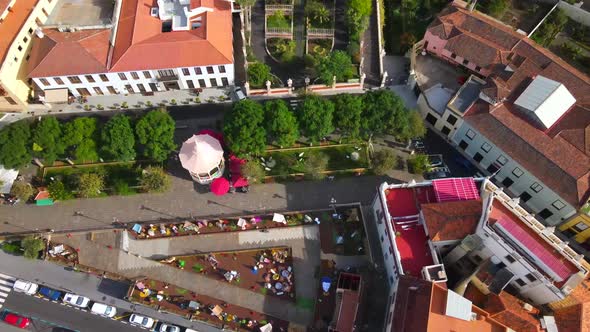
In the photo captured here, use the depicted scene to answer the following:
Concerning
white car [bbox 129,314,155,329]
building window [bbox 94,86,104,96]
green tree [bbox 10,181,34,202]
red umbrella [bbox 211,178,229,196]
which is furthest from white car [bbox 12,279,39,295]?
building window [bbox 94,86,104,96]

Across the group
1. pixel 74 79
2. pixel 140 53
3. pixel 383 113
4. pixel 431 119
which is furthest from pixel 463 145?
pixel 74 79

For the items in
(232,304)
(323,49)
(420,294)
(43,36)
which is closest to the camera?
(420,294)

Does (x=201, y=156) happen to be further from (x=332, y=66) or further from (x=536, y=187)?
(x=536, y=187)

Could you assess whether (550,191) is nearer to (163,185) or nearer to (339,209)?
(339,209)

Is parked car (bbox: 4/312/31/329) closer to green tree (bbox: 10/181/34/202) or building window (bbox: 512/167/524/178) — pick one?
green tree (bbox: 10/181/34/202)

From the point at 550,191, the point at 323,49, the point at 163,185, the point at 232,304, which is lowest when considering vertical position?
the point at 232,304

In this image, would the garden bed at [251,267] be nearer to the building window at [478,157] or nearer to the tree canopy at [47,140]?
the tree canopy at [47,140]

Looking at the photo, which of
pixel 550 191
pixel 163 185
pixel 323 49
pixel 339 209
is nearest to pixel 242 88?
pixel 323 49
